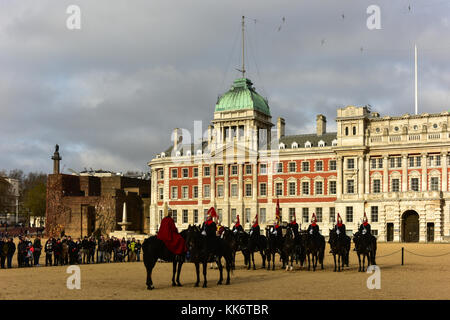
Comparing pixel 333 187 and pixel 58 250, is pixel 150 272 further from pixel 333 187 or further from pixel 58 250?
pixel 333 187

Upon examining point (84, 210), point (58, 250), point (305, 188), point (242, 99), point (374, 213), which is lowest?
point (58, 250)

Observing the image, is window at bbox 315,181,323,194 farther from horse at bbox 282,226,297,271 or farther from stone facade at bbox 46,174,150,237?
horse at bbox 282,226,297,271

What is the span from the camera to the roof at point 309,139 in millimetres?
78637

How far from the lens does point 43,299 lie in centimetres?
1872

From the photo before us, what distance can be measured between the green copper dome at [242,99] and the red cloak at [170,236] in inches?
2375

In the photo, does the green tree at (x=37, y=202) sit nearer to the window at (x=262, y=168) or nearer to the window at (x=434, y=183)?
the window at (x=262, y=168)

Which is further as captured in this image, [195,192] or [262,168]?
[195,192]

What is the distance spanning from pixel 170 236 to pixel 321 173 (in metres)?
55.6

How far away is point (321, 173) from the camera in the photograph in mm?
76188

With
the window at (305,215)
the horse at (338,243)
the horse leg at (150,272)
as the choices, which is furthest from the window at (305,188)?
the horse leg at (150,272)

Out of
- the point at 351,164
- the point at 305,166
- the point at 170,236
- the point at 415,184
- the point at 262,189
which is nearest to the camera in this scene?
the point at 170,236

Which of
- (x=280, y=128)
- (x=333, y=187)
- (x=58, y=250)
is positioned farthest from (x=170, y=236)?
(x=280, y=128)

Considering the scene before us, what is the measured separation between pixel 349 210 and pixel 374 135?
9882mm
